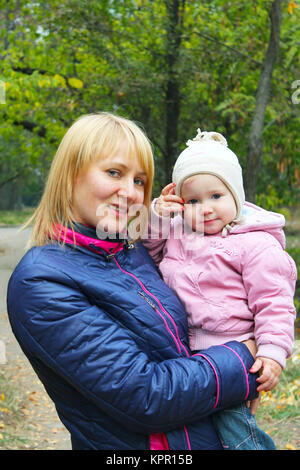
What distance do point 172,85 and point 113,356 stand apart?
7.07 m

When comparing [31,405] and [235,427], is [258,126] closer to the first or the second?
[31,405]

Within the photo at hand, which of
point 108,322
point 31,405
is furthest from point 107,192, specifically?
point 31,405

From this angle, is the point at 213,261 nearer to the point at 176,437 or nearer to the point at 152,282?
the point at 152,282

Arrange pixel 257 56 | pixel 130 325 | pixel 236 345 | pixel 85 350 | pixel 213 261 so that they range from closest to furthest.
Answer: pixel 85 350
pixel 130 325
pixel 236 345
pixel 213 261
pixel 257 56

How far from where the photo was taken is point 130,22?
811cm

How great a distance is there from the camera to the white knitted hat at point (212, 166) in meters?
1.91

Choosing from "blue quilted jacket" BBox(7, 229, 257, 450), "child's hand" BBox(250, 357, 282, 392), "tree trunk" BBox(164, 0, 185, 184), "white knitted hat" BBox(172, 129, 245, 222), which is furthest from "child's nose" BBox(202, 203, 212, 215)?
A: "tree trunk" BBox(164, 0, 185, 184)

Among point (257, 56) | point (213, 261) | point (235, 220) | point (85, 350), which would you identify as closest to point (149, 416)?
point (85, 350)

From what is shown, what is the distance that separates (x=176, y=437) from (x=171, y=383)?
0.64 feet

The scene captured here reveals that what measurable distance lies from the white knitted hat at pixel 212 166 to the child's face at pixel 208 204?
2 centimetres

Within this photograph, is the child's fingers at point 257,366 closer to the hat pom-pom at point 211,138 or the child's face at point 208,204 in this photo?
the child's face at point 208,204

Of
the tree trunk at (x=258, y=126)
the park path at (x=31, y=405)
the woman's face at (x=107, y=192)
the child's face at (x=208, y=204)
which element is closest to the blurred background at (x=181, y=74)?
the park path at (x=31, y=405)

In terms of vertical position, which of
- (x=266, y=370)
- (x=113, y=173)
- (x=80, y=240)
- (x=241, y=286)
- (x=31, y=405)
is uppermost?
(x=113, y=173)

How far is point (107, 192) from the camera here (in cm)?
165
